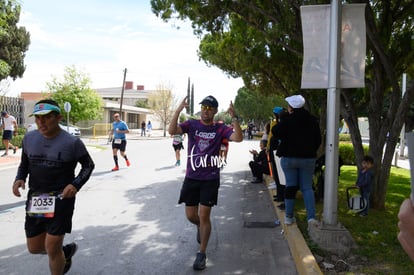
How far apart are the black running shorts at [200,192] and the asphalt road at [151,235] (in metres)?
0.72

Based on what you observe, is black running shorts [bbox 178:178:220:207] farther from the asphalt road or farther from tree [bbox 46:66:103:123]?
tree [bbox 46:66:103:123]

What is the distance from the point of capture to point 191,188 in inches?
169

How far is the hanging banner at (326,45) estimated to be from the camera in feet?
15.7

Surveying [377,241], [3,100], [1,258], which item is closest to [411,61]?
[377,241]

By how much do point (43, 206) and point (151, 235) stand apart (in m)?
2.25

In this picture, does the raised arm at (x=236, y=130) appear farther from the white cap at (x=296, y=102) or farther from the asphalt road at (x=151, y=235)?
the asphalt road at (x=151, y=235)

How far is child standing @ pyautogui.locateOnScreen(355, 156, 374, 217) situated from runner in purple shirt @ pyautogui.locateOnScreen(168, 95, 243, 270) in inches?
108

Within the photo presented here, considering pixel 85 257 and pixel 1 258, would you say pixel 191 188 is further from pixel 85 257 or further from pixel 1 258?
pixel 1 258

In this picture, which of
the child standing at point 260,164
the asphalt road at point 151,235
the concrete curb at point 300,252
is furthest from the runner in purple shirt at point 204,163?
the child standing at point 260,164

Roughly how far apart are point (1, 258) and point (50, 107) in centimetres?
212

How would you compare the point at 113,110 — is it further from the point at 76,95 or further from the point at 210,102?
the point at 210,102

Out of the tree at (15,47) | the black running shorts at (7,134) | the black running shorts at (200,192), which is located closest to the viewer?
the black running shorts at (200,192)

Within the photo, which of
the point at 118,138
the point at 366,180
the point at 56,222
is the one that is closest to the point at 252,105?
the point at 118,138

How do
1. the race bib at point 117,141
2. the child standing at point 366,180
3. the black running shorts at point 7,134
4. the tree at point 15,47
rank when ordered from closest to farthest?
the child standing at point 366,180 < the race bib at point 117,141 < the black running shorts at point 7,134 < the tree at point 15,47
